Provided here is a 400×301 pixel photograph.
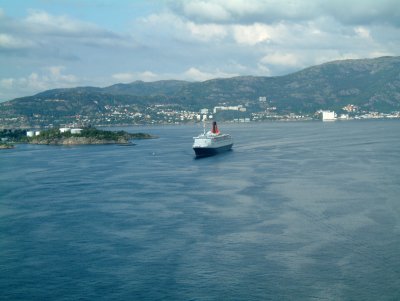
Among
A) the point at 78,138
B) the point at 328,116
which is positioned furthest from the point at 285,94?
the point at 78,138

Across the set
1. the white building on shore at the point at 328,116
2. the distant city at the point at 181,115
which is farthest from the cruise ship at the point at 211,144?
the white building on shore at the point at 328,116

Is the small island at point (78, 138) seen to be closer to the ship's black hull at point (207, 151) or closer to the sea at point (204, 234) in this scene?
the ship's black hull at point (207, 151)

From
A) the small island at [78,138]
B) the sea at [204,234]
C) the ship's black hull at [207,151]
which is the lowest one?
the sea at [204,234]

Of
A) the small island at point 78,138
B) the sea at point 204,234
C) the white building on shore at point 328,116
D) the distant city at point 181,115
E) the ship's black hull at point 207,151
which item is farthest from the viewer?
the white building on shore at point 328,116

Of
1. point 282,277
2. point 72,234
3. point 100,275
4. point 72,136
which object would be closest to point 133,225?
point 72,234

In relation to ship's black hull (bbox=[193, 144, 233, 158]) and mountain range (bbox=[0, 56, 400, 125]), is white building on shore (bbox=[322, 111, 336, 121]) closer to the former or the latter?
mountain range (bbox=[0, 56, 400, 125])

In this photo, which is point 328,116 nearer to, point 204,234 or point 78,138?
point 78,138

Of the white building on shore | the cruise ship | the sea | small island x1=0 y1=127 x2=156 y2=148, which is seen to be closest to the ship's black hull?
the cruise ship
